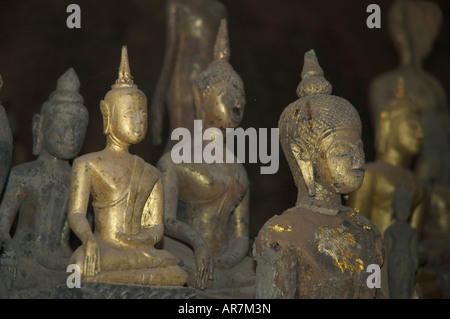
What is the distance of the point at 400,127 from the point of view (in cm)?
867

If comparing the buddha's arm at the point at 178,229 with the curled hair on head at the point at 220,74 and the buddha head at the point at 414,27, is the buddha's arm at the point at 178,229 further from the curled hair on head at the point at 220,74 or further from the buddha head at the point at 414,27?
the buddha head at the point at 414,27

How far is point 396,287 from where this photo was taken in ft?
23.8

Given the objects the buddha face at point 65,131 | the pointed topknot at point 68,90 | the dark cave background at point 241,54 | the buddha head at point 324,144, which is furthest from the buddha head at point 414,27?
the buddha head at point 324,144

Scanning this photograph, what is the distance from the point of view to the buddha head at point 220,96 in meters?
7.09

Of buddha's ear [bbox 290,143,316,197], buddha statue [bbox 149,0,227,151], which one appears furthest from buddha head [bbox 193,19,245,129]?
buddha's ear [bbox 290,143,316,197]

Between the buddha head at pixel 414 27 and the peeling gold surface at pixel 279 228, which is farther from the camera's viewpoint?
the buddha head at pixel 414 27

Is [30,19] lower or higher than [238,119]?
higher

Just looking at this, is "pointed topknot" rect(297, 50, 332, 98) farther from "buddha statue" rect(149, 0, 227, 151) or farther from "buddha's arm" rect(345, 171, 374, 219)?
"buddha's arm" rect(345, 171, 374, 219)

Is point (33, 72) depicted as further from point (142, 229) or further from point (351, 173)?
point (351, 173)

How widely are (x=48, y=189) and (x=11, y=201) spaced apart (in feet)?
0.85

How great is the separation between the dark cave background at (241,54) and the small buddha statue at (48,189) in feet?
0.80

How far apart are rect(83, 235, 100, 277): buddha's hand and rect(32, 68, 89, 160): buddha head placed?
4.03ft
